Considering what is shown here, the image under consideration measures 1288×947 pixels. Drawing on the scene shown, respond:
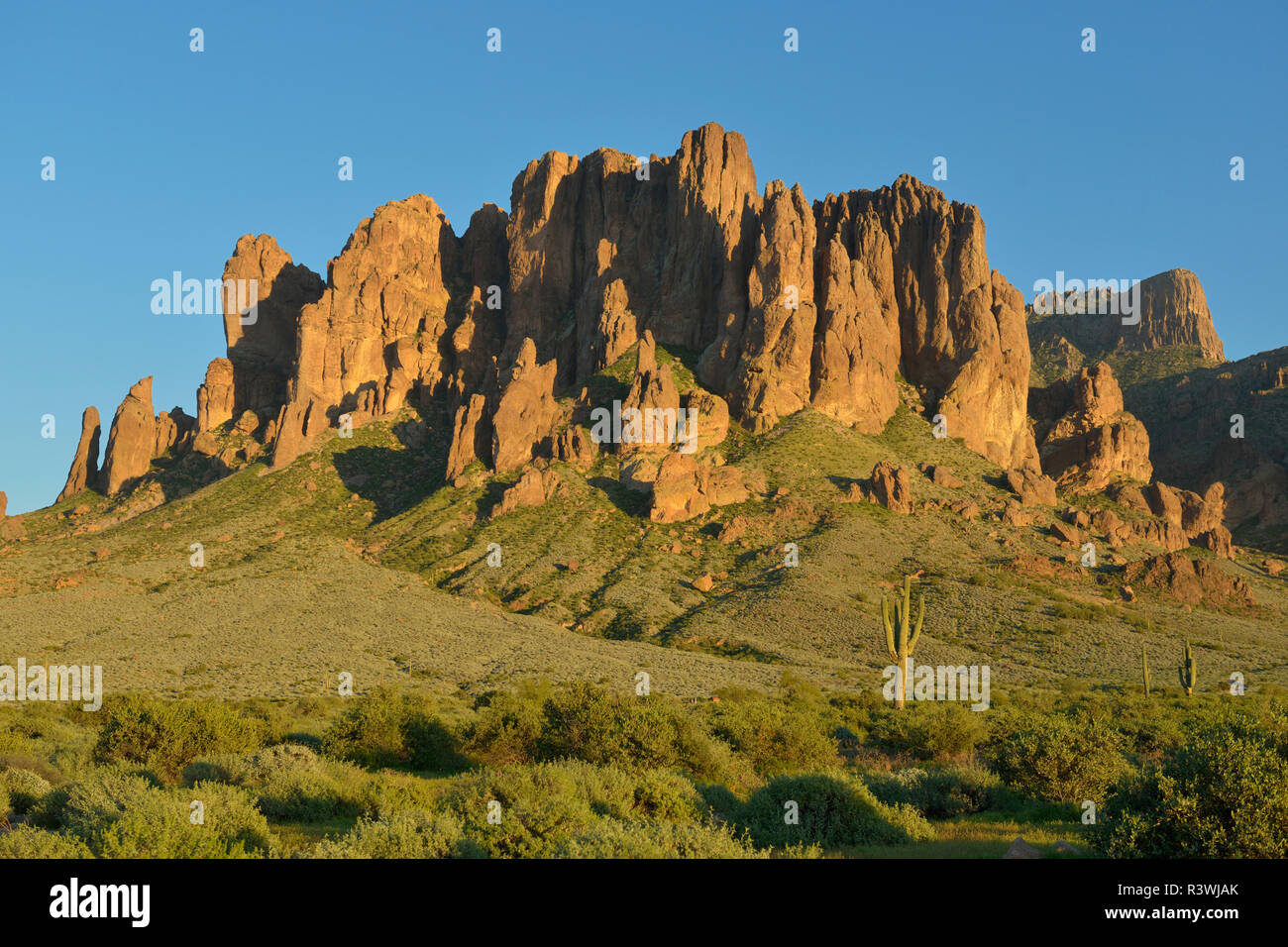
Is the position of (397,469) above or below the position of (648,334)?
below

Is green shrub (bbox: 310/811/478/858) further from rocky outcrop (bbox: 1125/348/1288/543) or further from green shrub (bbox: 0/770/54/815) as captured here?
rocky outcrop (bbox: 1125/348/1288/543)

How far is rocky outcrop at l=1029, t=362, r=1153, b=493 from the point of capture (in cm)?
9556

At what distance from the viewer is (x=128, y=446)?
10850cm

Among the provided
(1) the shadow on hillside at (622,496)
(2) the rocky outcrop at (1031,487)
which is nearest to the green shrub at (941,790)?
(1) the shadow on hillside at (622,496)

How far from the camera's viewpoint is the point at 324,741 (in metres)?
23.0

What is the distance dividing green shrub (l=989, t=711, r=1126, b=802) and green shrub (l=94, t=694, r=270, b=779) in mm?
17575

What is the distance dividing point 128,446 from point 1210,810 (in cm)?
11962

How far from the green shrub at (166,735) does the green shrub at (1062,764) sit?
1757cm

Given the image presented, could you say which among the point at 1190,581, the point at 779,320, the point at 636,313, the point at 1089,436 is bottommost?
the point at 1190,581

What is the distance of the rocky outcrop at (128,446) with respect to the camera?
4225 inches

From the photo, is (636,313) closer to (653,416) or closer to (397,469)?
(653,416)

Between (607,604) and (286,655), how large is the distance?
936 inches

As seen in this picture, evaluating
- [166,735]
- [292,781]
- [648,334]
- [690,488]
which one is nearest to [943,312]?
[648,334]

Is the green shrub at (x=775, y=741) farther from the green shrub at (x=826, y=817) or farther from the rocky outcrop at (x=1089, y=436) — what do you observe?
the rocky outcrop at (x=1089, y=436)
